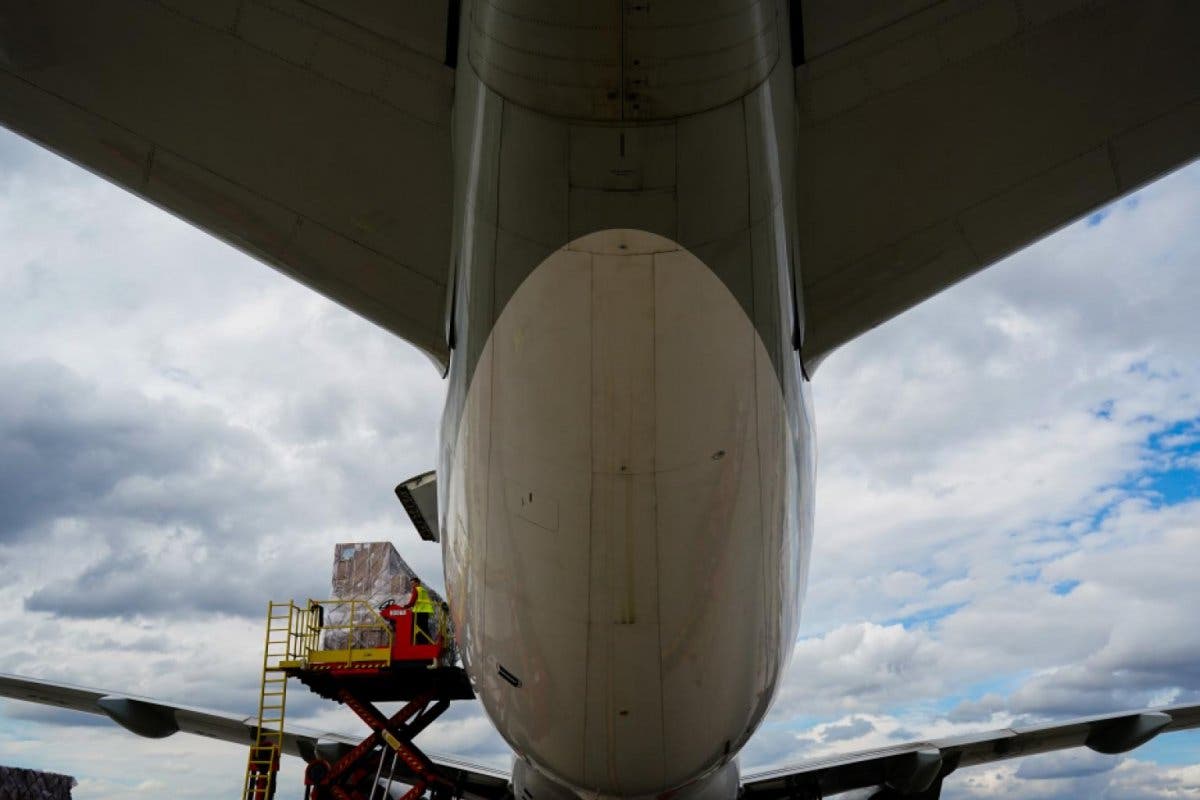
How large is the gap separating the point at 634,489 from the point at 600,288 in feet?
2.31

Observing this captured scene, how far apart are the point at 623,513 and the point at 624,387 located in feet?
1.54

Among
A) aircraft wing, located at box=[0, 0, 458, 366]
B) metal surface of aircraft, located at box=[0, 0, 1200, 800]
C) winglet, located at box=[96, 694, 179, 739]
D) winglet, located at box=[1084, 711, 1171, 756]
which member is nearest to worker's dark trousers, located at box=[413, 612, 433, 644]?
winglet, located at box=[96, 694, 179, 739]

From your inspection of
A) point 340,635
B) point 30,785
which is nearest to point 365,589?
point 340,635

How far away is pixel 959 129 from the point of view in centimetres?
401

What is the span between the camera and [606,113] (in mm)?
2746

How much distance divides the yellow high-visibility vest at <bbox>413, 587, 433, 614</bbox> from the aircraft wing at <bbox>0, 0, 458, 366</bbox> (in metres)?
8.12

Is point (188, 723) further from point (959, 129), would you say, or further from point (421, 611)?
point (959, 129)

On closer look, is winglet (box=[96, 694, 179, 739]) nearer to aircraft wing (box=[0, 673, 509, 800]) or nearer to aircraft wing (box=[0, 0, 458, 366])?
aircraft wing (box=[0, 673, 509, 800])

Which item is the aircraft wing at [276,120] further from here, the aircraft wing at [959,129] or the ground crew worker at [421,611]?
the ground crew worker at [421,611]

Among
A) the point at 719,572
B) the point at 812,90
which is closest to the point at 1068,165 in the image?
the point at 812,90

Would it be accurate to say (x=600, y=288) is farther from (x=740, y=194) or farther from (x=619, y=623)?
(x=619, y=623)

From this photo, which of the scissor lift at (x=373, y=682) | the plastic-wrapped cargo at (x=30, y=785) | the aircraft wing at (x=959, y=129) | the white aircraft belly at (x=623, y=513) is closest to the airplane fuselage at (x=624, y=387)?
the white aircraft belly at (x=623, y=513)

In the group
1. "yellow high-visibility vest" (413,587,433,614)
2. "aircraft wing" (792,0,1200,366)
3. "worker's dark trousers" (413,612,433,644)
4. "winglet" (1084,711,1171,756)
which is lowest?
Answer: "winglet" (1084,711,1171,756)

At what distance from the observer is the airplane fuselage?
2.83 meters
